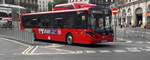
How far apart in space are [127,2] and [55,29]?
180ft

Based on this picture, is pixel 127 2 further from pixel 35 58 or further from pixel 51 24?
pixel 35 58

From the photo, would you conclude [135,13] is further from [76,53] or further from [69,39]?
[76,53]

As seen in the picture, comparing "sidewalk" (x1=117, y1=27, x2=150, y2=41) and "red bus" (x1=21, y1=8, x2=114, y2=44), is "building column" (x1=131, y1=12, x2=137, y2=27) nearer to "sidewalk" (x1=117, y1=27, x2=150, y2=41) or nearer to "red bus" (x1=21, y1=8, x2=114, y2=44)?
"sidewalk" (x1=117, y1=27, x2=150, y2=41)

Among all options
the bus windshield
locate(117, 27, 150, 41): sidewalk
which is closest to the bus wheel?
the bus windshield

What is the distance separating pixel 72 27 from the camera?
25391 mm

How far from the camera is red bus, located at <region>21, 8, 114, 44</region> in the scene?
23.8 meters

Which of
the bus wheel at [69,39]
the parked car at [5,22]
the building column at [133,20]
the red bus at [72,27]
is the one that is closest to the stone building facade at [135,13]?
the building column at [133,20]

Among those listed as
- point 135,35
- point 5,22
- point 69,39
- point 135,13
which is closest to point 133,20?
point 135,13

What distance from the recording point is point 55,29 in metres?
27.5

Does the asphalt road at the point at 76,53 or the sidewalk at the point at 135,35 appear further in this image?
the sidewalk at the point at 135,35

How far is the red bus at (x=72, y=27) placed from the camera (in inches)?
938

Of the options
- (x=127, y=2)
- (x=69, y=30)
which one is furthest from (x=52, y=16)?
(x=127, y=2)

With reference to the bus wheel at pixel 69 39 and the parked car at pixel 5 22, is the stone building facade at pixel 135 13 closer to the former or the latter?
the parked car at pixel 5 22

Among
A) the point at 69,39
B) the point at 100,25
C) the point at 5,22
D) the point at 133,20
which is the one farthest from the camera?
the point at 133,20
